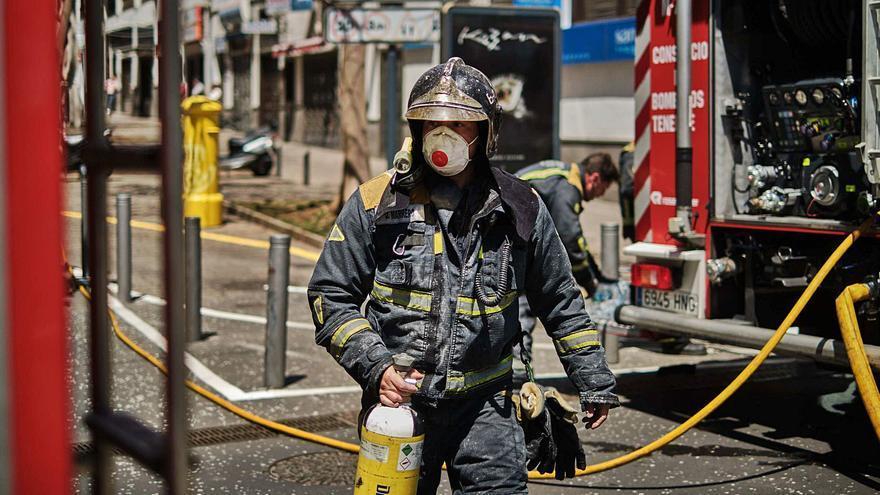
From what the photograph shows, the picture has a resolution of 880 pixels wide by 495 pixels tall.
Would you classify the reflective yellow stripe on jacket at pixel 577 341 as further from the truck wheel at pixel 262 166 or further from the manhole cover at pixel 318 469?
the truck wheel at pixel 262 166

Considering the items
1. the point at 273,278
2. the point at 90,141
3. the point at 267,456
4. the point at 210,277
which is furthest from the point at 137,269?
the point at 90,141

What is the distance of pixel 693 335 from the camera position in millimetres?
6566

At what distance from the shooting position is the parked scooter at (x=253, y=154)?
25312 mm

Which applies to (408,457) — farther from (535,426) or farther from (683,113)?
(683,113)

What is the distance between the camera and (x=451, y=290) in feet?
11.8

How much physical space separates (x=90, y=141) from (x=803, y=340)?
4766 millimetres

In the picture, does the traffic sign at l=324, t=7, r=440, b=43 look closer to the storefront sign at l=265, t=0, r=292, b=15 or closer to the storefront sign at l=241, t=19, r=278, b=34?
the storefront sign at l=265, t=0, r=292, b=15

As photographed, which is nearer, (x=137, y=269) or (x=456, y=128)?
(x=456, y=128)

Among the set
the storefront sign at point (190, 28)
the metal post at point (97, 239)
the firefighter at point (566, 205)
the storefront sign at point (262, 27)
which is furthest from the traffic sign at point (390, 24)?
the storefront sign at point (262, 27)

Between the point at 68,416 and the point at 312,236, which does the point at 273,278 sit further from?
the point at 312,236

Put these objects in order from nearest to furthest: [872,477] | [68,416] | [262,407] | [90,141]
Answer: [68,416] < [90,141] < [872,477] < [262,407]

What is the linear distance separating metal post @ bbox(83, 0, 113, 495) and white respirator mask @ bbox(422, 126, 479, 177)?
1.91m

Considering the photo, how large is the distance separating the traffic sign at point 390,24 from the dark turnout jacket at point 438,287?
951 cm

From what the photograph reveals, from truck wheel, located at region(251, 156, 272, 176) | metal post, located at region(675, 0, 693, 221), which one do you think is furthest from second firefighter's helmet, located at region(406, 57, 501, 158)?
truck wheel, located at region(251, 156, 272, 176)
